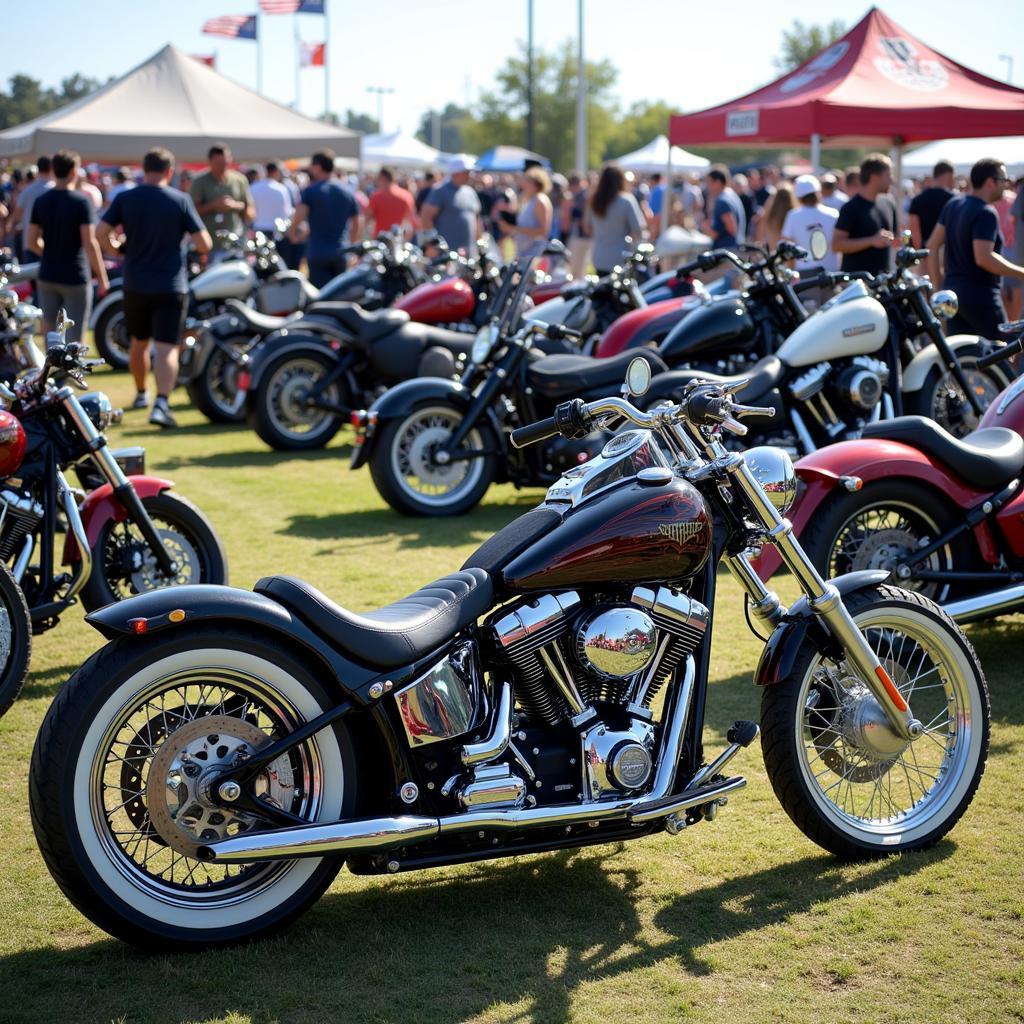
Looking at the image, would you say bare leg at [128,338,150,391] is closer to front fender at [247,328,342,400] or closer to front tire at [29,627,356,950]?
front fender at [247,328,342,400]

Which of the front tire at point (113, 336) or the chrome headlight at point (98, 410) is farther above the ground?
the chrome headlight at point (98, 410)

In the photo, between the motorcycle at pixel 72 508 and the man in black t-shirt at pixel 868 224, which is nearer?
the motorcycle at pixel 72 508

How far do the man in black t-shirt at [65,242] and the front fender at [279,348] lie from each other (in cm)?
245

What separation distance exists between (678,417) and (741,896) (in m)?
1.29

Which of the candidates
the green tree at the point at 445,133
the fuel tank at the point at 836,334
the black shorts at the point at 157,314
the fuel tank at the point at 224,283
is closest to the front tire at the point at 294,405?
the black shorts at the point at 157,314

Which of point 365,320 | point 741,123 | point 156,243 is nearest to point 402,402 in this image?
point 365,320

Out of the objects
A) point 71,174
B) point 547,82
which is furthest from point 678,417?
point 547,82

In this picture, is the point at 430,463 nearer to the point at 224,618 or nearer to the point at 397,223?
the point at 224,618

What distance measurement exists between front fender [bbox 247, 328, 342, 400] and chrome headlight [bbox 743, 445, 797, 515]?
7.07 m

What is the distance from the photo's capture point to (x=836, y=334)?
729 cm

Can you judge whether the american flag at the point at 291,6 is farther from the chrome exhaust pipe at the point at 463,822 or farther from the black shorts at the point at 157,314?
the chrome exhaust pipe at the point at 463,822

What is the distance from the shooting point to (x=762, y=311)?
8273 millimetres

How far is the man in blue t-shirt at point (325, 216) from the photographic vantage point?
47.8 feet

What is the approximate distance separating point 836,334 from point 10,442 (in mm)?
4319
